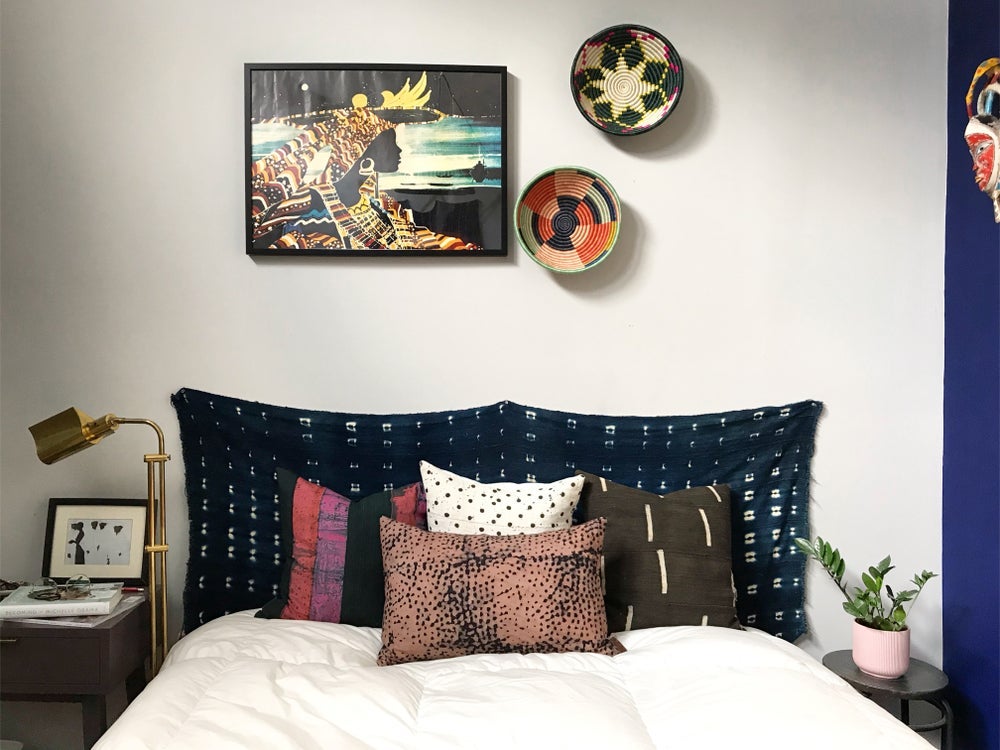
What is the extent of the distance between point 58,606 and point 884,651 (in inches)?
82.6

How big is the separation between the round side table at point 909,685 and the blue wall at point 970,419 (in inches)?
4.2

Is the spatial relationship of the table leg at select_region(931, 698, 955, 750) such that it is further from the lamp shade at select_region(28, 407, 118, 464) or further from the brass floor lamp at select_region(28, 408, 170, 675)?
the lamp shade at select_region(28, 407, 118, 464)

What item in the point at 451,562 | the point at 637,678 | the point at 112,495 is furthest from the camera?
the point at 112,495

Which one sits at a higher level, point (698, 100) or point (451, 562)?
point (698, 100)

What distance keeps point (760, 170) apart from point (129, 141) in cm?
184

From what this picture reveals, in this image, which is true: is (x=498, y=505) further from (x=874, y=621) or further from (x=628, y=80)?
(x=628, y=80)

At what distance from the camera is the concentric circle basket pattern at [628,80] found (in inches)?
99.3

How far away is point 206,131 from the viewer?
251 centimetres

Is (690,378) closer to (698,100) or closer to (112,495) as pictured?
(698,100)

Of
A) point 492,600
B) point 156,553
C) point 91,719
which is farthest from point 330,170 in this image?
point 91,719

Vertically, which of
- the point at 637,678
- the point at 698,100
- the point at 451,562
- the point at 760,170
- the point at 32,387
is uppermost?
the point at 698,100

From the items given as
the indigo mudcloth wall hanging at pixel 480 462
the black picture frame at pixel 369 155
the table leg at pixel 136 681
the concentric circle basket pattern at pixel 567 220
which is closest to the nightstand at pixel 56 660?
the table leg at pixel 136 681

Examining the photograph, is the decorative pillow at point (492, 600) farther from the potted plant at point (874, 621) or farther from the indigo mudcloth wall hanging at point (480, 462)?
the potted plant at point (874, 621)

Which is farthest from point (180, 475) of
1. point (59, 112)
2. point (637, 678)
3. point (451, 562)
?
point (637, 678)
